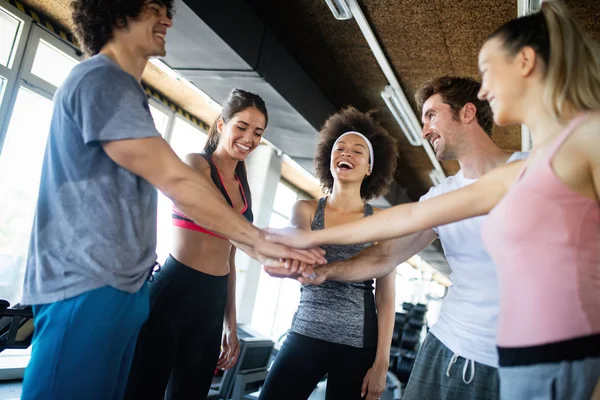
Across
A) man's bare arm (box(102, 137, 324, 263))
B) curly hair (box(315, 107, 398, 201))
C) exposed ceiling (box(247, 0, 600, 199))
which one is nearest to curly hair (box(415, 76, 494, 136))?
curly hair (box(315, 107, 398, 201))

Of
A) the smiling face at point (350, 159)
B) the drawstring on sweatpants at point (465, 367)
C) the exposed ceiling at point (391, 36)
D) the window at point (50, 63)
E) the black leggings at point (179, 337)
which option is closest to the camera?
the drawstring on sweatpants at point (465, 367)

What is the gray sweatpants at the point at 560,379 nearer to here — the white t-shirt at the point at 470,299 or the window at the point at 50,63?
the white t-shirt at the point at 470,299

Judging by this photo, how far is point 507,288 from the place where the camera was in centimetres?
99

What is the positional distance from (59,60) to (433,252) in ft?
31.7

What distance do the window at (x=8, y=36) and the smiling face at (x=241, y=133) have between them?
10.9 feet

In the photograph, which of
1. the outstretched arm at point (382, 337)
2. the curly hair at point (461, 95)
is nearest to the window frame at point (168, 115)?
the outstretched arm at point (382, 337)

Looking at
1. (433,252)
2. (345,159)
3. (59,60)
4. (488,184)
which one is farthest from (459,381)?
(433,252)

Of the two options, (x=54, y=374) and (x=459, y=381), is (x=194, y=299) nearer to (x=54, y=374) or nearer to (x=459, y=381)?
(x=54, y=374)

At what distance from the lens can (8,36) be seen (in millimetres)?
4602

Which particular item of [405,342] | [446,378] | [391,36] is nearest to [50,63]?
[391,36]

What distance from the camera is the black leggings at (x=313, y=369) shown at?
77.0 inches

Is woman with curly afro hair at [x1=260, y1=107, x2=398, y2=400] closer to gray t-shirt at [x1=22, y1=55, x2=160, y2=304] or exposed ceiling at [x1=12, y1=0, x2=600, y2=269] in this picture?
gray t-shirt at [x1=22, y1=55, x2=160, y2=304]

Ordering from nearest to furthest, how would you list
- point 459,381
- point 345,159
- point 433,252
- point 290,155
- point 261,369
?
point 459,381 < point 345,159 < point 261,369 < point 290,155 < point 433,252

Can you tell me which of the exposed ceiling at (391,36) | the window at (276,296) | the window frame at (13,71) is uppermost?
the exposed ceiling at (391,36)
